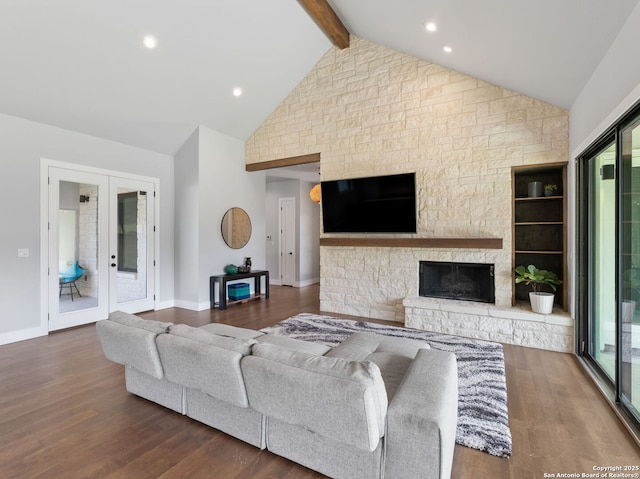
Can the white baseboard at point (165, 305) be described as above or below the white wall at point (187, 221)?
below

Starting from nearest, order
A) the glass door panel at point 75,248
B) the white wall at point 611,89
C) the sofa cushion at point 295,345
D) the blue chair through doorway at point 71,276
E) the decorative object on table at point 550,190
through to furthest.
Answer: the white wall at point 611,89 → the sofa cushion at point 295,345 → the decorative object on table at point 550,190 → the glass door panel at point 75,248 → the blue chair through doorway at point 71,276

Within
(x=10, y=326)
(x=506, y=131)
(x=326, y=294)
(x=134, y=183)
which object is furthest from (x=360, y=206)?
(x=10, y=326)

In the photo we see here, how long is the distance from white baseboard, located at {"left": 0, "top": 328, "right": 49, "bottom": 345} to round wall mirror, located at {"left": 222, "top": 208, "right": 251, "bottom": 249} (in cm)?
292

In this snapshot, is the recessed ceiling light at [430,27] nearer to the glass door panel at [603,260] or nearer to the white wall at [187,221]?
the glass door panel at [603,260]

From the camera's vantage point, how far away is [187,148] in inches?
229

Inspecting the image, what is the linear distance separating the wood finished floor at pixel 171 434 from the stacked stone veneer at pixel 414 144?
5.86 ft

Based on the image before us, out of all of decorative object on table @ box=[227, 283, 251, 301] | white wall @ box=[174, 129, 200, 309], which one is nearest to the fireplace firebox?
decorative object on table @ box=[227, 283, 251, 301]

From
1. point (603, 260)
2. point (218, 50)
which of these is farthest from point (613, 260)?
point (218, 50)

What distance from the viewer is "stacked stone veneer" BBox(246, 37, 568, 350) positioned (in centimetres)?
417

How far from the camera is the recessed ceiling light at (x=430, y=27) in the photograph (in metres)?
3.54

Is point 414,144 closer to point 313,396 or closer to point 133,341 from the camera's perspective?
point 313,396

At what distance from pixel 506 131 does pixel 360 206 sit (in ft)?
7.09

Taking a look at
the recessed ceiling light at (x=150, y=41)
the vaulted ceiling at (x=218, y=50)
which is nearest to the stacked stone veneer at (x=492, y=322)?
the vaulted ceiling at (x=218, y=50)

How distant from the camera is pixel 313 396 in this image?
154cm
